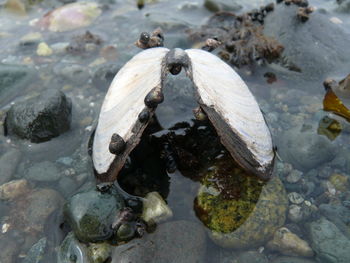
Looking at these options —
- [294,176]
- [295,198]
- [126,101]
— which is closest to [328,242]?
[295,198]

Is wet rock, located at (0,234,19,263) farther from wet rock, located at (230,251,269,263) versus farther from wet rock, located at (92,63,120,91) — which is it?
wet rock, located at (92,63,120,91)

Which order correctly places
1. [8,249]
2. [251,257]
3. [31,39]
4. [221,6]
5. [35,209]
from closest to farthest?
[251,257]
[8,249]
[35,209]
[31,39]
[221,6]

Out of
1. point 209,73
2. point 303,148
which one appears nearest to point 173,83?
point 209,73

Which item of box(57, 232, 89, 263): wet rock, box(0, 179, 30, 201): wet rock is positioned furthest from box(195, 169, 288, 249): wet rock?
box(0, 179, 30, 201): wet rock

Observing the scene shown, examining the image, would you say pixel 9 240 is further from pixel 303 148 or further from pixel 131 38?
pixel 131 38

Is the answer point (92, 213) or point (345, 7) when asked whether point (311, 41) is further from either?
point (92, 213)

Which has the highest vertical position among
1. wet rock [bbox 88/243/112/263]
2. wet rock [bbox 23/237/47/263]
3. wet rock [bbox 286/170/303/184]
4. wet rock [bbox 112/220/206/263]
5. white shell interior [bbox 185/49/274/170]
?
white shell interior [bbox 185/49/274/170]
